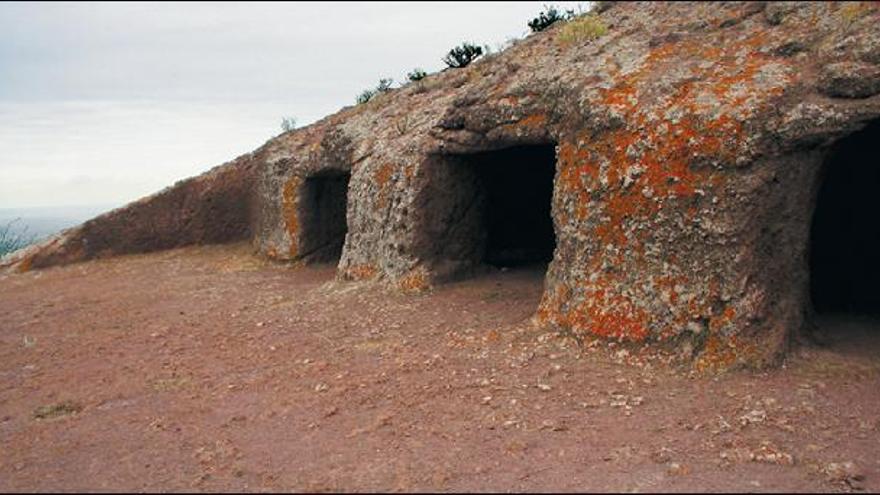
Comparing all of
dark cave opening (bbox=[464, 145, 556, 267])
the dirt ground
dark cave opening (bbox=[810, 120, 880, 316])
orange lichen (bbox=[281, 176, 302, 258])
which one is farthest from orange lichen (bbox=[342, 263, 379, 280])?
dark cave opening (bbox=[810, 120, 880, 316])

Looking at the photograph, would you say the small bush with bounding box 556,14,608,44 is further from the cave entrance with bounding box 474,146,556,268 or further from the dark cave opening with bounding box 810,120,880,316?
the dark cave opening with bounding box 810,120,880,316

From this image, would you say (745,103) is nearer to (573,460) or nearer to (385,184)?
(573,460)

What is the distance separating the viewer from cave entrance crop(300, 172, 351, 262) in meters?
12.7

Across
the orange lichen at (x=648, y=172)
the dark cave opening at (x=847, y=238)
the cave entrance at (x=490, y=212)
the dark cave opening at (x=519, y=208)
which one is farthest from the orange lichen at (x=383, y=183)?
the dark cave opening at (x=847, y=238)

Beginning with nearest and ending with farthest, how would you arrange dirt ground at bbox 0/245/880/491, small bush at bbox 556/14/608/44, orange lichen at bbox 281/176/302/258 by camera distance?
dirt ground at bbox 0/245/880/491, small bush at bbox 556/14/608/44, orange lichen at bbox 281/176/302/258

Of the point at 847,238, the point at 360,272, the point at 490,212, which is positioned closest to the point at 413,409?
the point at 360,272

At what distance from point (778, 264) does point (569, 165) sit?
231 centimetres

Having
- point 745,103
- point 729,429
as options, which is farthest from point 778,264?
point 729,429

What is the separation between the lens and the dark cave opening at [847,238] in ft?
25.6

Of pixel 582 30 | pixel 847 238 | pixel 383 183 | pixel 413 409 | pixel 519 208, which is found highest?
pixel 582 30

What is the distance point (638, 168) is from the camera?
6.95 metres

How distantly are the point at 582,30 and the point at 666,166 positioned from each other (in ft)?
13.3

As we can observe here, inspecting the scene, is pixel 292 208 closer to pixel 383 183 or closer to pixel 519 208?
pixel 383 183

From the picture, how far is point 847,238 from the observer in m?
8.13
